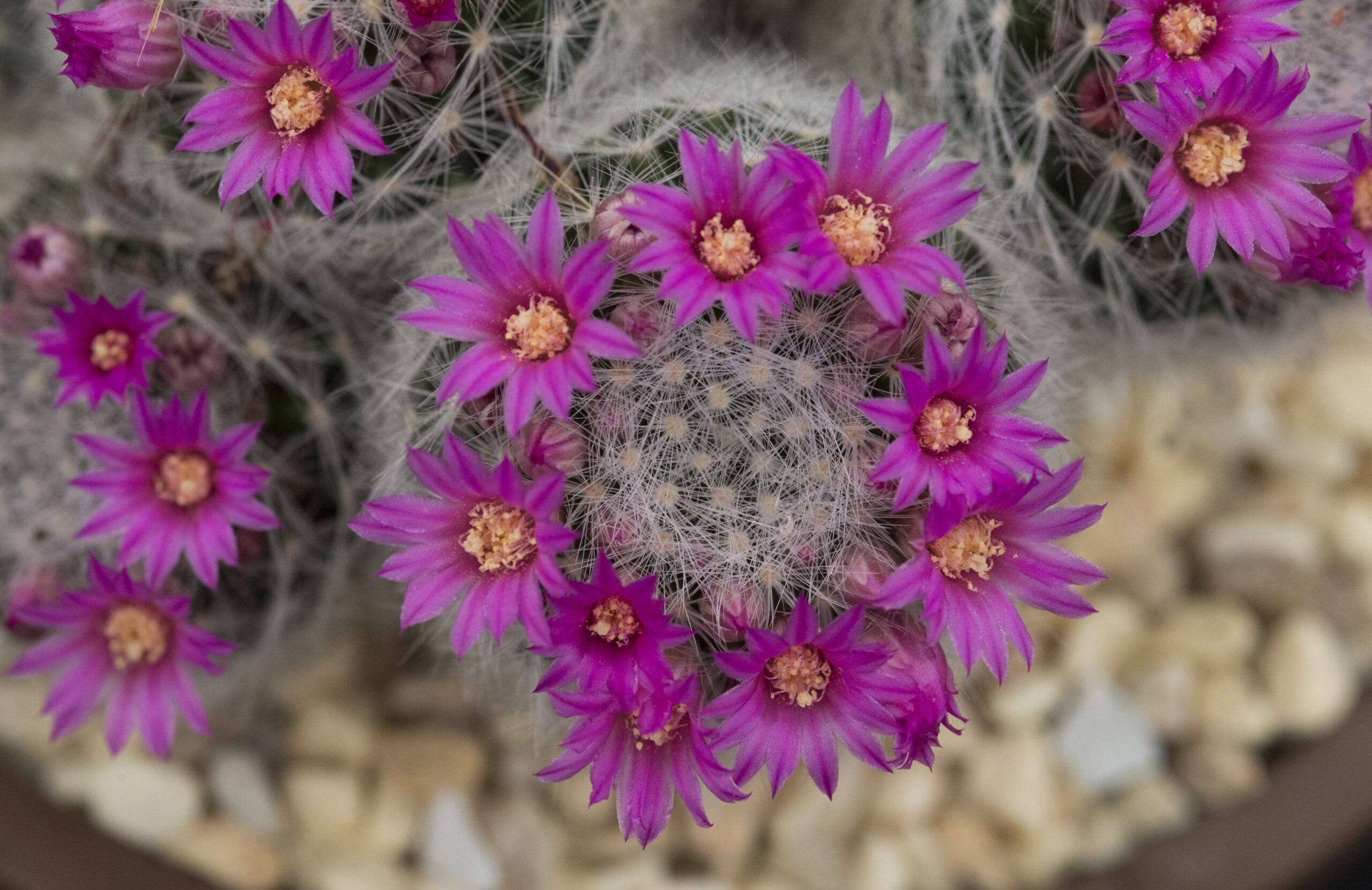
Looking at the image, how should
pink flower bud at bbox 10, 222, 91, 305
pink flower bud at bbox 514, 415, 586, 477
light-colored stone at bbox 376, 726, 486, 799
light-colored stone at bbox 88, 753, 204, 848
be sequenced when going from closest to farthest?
pink flower bud at bbox 514, 415, 586, 477
pink flower bud at bbox 10, 222, 91, 305
light-colored stone at bbox 88, 753, 204, 848
light-colored stone at bbox 376, 726, 486, 799

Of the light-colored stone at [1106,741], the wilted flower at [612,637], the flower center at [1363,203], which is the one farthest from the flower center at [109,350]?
the light-colored stone at [1106,741]

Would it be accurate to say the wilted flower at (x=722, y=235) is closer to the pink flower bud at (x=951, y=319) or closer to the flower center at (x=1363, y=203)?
the pink flower bud at (x=951, y=319)

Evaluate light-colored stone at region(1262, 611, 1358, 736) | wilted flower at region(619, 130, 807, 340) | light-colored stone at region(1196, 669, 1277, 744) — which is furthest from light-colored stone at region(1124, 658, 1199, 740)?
wilted flower at region(619, 130, 807, 340)

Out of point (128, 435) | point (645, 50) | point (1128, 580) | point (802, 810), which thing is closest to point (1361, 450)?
point (1128, 580)

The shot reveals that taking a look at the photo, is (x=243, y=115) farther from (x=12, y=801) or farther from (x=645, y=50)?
(x=12, y=801)

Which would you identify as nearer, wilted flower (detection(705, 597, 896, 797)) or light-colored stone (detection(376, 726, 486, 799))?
wilted flower (detection(705, 597, 896, 797))

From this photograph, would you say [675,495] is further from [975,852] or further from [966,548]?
[975,852]

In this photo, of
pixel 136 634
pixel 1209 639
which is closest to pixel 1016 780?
pixel 1209 639

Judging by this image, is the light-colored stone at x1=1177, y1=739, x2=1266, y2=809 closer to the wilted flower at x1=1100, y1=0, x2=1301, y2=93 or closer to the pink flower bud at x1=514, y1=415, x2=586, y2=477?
the wilted flower at x1=1100, y1=0, x2=1301, y2=93
